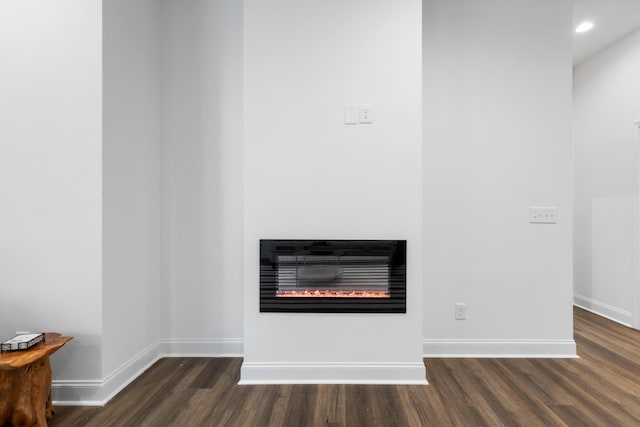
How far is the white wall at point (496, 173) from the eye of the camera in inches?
101

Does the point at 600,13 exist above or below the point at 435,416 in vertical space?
above

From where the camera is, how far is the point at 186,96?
102 inches

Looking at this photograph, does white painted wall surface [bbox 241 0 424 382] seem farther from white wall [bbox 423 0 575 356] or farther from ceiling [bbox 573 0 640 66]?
ceiling [bbox 573 0 640 66]

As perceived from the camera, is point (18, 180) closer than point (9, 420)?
No

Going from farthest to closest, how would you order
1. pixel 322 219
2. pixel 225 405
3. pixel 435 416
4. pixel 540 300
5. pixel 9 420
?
1. pixel 540 300
2. pixel 322 219
3. pixel 225 405
4. pixel 435 416
5. pixel 9 420

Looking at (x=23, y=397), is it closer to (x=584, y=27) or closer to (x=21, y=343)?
(x=21, y=343)

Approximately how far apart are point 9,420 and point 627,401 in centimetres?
329

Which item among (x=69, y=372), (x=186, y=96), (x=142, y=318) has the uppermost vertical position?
(x=186, y=96)

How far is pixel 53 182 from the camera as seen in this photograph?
6.39 feet

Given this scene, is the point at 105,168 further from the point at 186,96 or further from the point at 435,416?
the point at 435,416

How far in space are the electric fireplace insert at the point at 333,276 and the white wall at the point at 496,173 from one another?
0.53 m

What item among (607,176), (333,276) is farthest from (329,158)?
(607,176)

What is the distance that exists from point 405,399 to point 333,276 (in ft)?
2.68

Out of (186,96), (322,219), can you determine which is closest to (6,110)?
(186,96)
